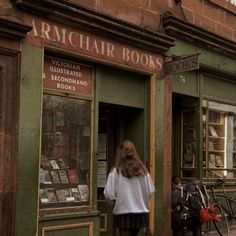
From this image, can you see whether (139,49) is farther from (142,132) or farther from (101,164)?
(101,164)

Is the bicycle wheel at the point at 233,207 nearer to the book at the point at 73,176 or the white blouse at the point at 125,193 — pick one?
the book at the point at 73,176

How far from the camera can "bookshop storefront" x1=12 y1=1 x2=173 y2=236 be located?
7355mm

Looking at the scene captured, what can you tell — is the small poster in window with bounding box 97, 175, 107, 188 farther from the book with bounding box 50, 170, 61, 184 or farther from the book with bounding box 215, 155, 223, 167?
the book with bounding box 215, 155, 223, 167

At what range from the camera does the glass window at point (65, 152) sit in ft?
25.9

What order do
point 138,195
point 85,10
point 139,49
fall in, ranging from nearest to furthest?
point 138,195
point 85,10
point 139,49

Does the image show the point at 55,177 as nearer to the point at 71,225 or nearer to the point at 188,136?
the point at 71,225

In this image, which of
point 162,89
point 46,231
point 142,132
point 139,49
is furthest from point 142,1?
point 46,231

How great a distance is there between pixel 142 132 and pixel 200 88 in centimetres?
219

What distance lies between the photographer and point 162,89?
978 cm

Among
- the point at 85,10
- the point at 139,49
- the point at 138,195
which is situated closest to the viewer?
the point at 138,195

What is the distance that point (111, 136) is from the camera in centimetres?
970

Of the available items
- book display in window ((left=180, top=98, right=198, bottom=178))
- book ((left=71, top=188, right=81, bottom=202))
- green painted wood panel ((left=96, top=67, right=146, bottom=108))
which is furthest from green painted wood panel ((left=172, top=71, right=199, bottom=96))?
book ((left=71, top=188, right=81, bottom=202))

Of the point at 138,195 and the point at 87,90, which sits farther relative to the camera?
the point at 87,90

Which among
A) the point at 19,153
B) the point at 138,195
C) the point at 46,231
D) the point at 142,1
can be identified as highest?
the point at 142,1
